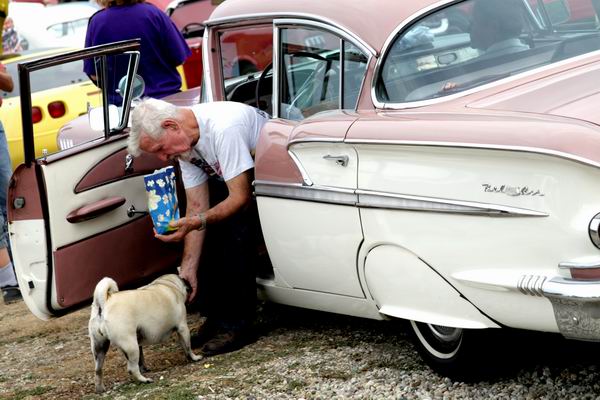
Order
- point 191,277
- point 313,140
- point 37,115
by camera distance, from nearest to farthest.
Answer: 1. point 313,140
2. point 191,277
3. point 37,115

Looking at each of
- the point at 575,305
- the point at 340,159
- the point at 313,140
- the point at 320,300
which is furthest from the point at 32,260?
the point at 575,305

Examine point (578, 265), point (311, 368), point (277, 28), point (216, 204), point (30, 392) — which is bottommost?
point (30, 392)

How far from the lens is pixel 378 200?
165 inches

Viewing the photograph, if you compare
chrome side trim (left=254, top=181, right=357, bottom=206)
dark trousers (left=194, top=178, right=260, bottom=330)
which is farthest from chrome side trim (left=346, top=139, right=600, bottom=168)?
dark trousers (left=194, top=178, right=260, bottom=330)

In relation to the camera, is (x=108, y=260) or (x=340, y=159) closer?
(x=340, y=159)

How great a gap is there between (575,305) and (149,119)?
2.42 meters

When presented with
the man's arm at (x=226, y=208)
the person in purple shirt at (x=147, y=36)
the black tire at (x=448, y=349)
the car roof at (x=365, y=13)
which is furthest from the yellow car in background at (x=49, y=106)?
the black tire at (x=448, y=349)

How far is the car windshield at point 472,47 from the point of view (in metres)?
4.55

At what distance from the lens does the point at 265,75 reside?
604 centimetres

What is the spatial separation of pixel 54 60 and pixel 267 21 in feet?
3.61

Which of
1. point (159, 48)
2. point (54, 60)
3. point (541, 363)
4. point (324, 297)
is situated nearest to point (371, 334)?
point (324, 297)

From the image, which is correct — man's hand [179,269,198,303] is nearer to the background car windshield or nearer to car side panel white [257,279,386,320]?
car side panel white [257,279,386,320]

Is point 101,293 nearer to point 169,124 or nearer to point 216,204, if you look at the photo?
point 169,124

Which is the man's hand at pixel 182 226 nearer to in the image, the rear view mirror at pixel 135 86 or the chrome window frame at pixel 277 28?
the chrome window frame at pixel 277 28
